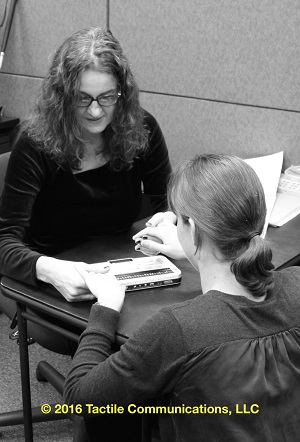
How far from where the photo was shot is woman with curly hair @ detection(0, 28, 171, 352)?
4.74 ft

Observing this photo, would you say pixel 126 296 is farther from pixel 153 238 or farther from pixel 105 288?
pixel 153 238

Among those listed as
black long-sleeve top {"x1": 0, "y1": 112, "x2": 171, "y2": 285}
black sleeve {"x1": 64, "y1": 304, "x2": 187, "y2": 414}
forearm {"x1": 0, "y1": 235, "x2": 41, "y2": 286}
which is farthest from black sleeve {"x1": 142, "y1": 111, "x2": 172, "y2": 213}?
black sleeve {"x1": 64, "y1": 304, "x2": 187, "y2": 414}

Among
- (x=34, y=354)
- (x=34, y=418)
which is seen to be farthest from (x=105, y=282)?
(x=34, y=354)

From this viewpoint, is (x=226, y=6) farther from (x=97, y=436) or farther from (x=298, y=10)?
(x=97, y=436)

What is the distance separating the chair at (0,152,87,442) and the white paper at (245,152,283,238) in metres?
0.76

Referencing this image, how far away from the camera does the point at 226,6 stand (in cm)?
193

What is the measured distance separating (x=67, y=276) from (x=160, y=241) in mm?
316

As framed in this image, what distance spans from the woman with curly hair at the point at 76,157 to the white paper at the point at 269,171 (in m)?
0.37

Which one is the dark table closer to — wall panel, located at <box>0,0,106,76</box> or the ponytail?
the ponytail

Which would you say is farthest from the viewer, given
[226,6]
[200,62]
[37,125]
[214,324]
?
[200,62]

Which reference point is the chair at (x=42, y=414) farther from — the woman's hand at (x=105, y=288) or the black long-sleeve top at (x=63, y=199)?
the woman's hand at (x=105, y=288)

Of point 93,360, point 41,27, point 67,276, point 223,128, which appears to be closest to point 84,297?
point 67,276

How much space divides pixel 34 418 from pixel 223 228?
108cm

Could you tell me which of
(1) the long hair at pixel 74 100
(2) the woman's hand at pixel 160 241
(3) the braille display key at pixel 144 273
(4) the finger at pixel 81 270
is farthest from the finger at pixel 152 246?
(1) the long hair at pixel 74 100
